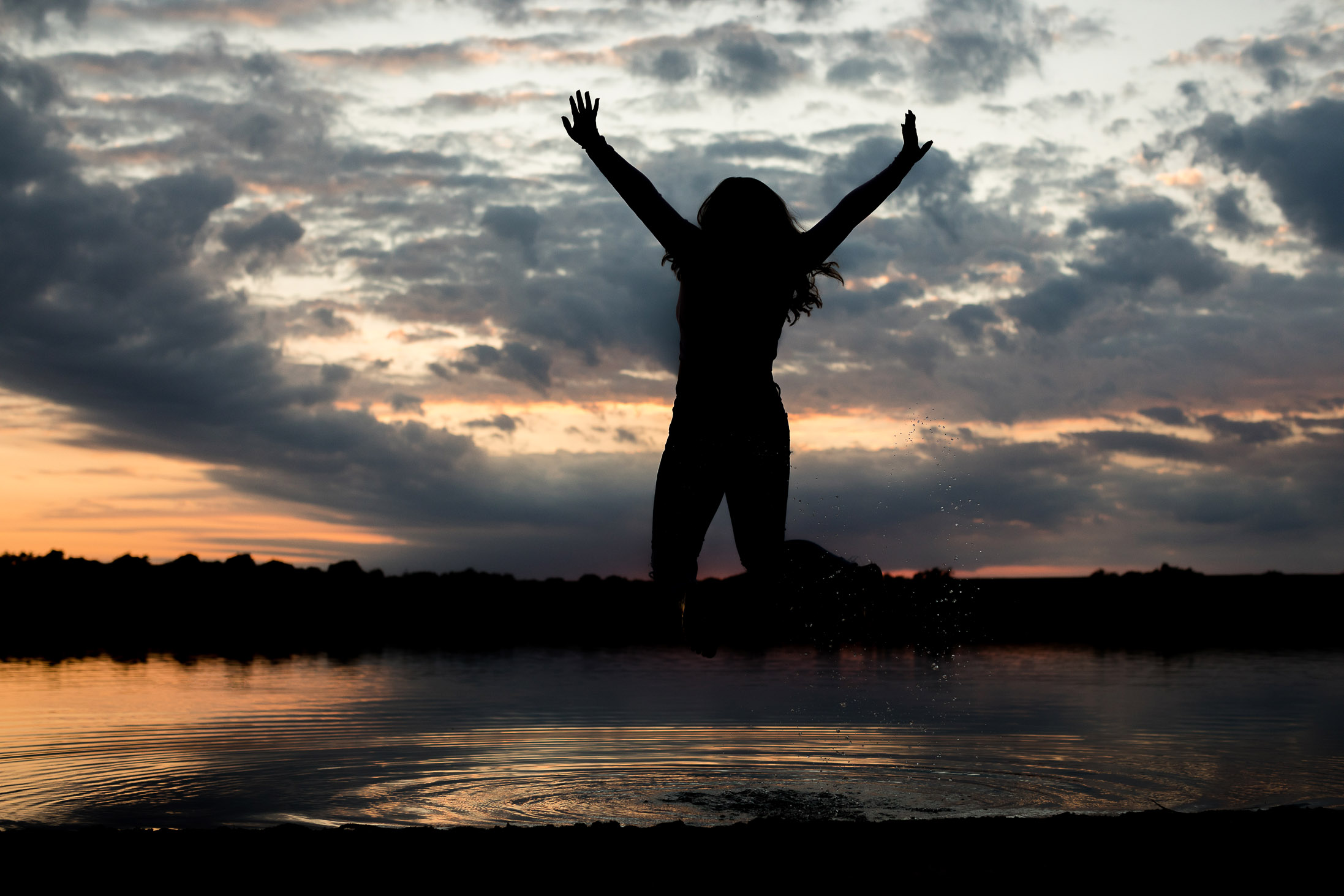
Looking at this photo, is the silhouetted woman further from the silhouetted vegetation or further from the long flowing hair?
the silhouetted vegetation

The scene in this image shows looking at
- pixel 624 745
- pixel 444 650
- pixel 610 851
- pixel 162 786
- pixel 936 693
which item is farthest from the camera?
pixel 444 650

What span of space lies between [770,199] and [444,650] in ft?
51.7

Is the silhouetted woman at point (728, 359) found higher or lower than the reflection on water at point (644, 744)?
higher

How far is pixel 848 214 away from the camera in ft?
18.7

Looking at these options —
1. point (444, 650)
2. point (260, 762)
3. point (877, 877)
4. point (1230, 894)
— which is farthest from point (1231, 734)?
point (444, 650)

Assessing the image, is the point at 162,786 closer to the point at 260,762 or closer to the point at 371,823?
the point at 260,762

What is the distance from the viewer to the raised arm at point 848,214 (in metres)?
5.71

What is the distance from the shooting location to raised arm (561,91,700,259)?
550 centimetres

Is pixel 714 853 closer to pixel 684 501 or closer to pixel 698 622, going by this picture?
pixel 698 622

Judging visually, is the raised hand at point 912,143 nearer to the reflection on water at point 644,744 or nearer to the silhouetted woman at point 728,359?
the silhouetted woman at point 728,359

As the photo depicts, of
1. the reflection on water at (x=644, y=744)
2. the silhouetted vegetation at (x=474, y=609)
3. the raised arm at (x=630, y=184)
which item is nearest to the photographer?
the raised arm at (x=630, y=184)

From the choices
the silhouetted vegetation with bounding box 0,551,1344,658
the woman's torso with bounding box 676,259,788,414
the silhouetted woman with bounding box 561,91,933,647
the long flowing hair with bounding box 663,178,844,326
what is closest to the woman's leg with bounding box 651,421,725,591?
the silhouetted woman with bounding box 561,91,933,647

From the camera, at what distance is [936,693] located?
1261 cm

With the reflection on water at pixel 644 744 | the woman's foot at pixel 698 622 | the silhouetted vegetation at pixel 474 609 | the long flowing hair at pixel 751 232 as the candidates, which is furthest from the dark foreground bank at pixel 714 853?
the silhouetted vegetation at pixel 474 609
